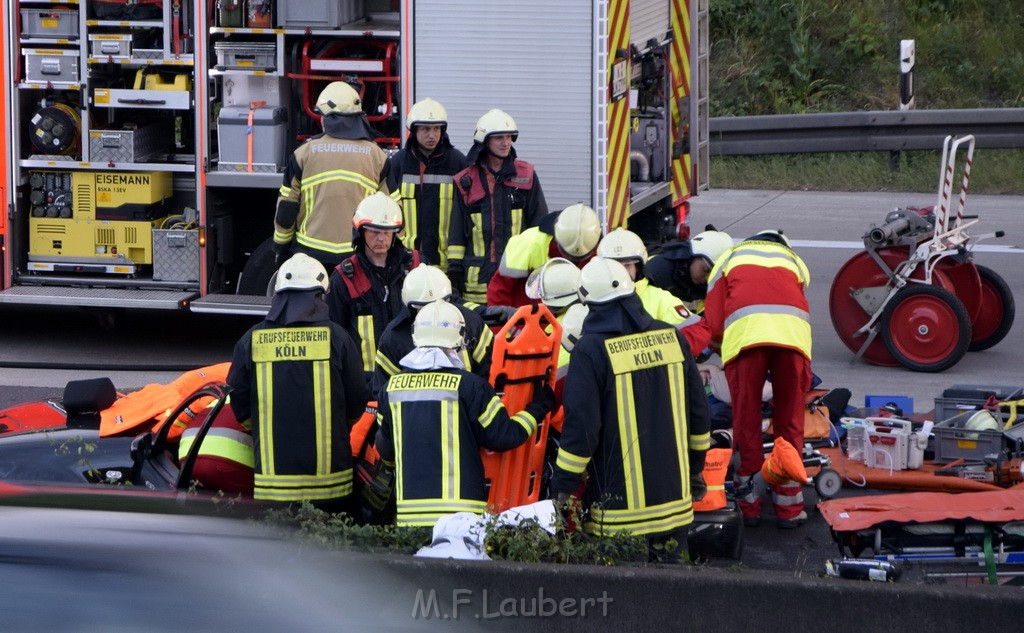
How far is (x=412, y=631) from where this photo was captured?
2.80 meters

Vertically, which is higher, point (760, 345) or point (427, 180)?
point (427, 180)

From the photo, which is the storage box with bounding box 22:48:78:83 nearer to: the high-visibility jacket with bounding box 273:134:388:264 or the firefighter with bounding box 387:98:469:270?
the high-visibility jacket with bounding box 273:134:388:264

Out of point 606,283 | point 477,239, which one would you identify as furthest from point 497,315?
point 606,283

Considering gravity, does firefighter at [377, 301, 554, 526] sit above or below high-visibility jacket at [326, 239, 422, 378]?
below

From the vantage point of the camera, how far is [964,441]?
6.97m

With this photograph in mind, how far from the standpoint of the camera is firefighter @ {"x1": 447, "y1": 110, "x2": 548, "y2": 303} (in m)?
8.13

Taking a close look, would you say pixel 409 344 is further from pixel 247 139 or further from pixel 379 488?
pixel 247 139

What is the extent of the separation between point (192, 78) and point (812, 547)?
5215 millimetres

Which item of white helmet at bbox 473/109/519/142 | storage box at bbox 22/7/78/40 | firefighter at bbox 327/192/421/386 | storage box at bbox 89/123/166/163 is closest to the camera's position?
firefighter at bbox 327/192/421/386

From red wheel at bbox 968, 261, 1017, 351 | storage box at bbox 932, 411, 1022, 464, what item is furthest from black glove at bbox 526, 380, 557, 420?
red wheel at bbox 968, 261, 1017, 351

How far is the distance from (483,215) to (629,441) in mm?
3286

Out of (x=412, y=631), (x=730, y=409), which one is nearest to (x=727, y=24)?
(x=730, y=409)

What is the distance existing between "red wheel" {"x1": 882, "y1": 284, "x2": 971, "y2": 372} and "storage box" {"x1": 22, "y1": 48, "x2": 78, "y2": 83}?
5.46 meters

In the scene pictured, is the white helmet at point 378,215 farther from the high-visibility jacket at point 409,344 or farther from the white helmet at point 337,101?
the white helmet at point 337,101
